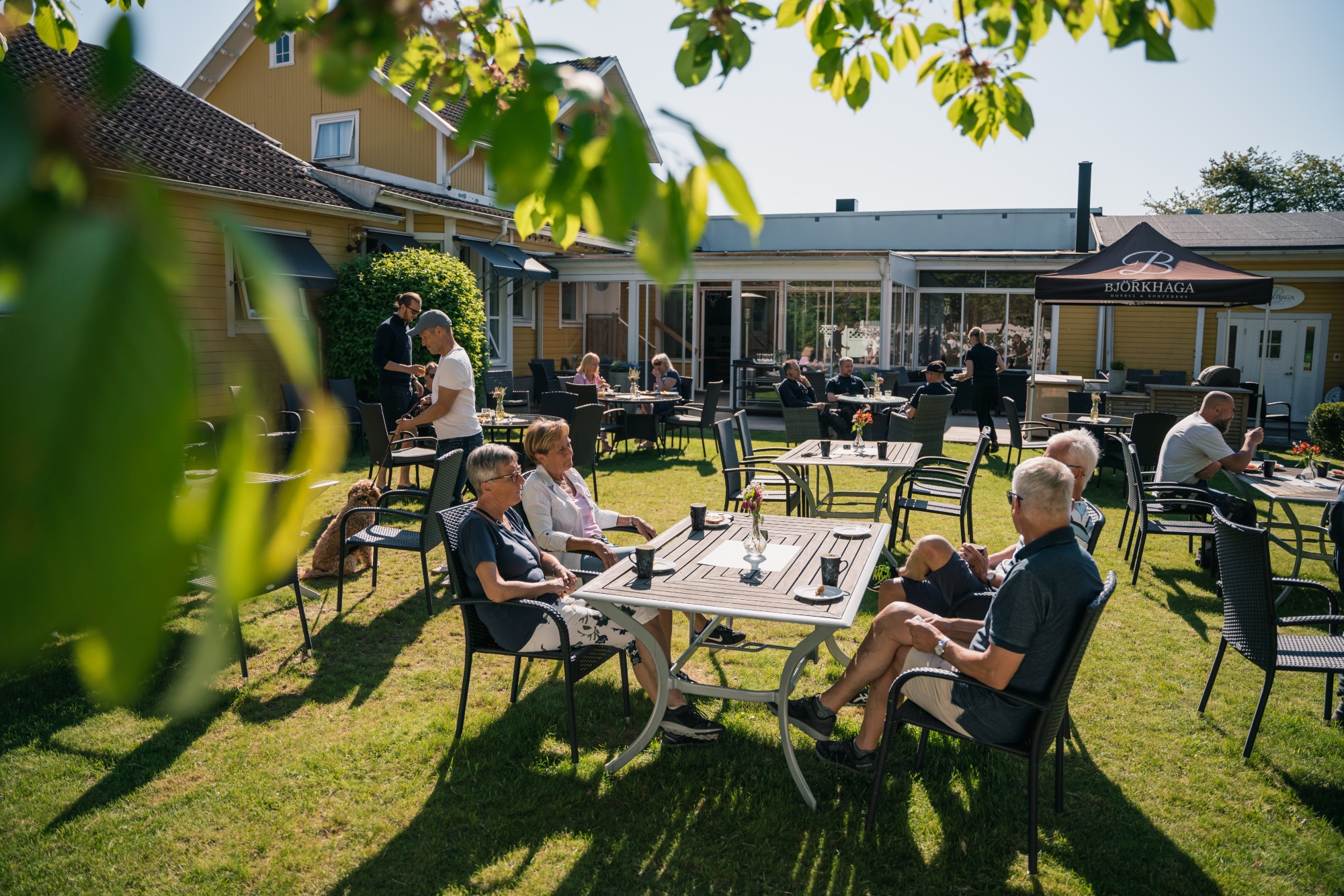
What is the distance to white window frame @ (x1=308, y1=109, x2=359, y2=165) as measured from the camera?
56.7 feet

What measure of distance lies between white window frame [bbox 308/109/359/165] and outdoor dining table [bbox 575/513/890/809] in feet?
50.6

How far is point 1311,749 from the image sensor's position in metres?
3.99

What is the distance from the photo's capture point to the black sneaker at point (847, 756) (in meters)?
3.73

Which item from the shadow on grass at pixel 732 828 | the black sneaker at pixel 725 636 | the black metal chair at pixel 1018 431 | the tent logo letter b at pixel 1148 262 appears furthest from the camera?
the tent logo letter b at pixel 1148 262

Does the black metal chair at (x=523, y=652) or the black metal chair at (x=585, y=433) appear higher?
the black metal chair at (x=585, y=433)

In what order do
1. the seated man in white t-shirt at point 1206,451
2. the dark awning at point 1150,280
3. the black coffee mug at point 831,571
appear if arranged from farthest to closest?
the dark awning at point 1150,280 < the seated man in white t-shirt at point 1206,451 < the black coffee mug at point 831,571

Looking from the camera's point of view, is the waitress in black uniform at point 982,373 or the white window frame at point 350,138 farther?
the white window frame at point 350,138

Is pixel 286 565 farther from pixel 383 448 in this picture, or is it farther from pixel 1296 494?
pixel 383 448

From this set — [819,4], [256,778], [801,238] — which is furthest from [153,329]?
[801,238]

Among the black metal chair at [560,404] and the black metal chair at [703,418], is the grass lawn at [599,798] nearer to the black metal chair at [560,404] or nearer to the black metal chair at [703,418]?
the black metal chair at [560,404]

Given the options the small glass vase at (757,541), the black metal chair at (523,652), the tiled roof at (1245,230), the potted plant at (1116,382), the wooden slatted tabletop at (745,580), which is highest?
the tiled roof at (1245,230)

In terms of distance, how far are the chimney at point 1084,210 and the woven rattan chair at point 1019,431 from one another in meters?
11.2

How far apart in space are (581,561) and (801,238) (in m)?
22.8

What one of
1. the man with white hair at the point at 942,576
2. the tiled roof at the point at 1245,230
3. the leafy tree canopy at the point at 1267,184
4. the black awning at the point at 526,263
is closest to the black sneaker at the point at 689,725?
the man with white hair at the point at 942,576
